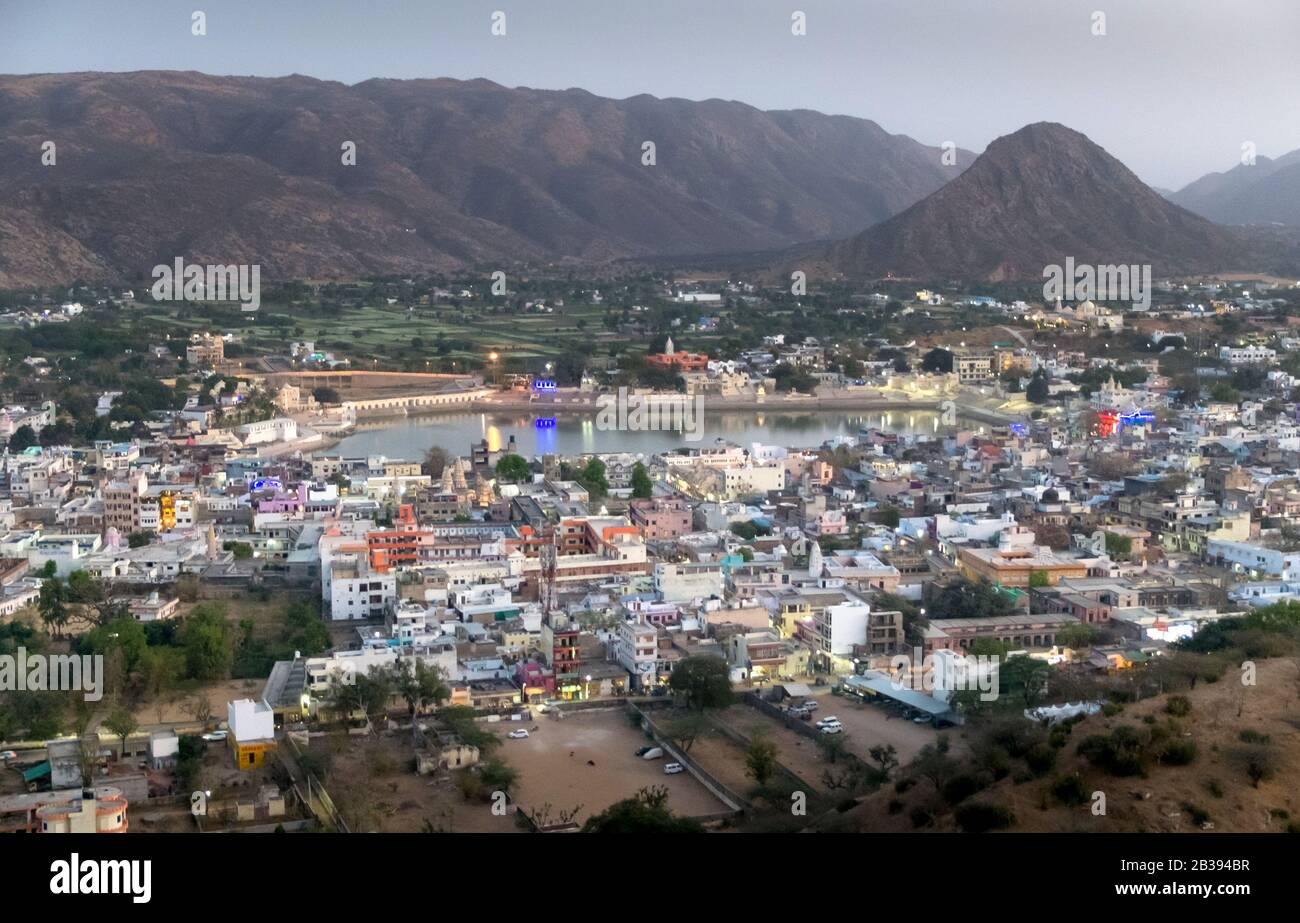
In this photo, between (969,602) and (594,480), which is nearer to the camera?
(969,602)

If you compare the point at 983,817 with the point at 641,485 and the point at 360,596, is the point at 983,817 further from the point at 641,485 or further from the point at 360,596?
the point at 641,485

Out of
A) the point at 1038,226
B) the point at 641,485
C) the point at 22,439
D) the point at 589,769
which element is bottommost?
the point at 589,769

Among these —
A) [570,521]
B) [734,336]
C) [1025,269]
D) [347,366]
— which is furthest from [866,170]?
[570,521]

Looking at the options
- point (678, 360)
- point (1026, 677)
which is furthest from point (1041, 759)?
point (678, 360)

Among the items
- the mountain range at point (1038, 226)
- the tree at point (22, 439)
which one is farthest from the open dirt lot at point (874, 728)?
the mountain range at point (1038, 226)

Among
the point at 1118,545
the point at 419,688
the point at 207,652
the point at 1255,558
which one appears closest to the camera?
the point at 419,688

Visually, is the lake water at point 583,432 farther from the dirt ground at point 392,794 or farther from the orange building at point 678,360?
the dirt ground at point 392,794
